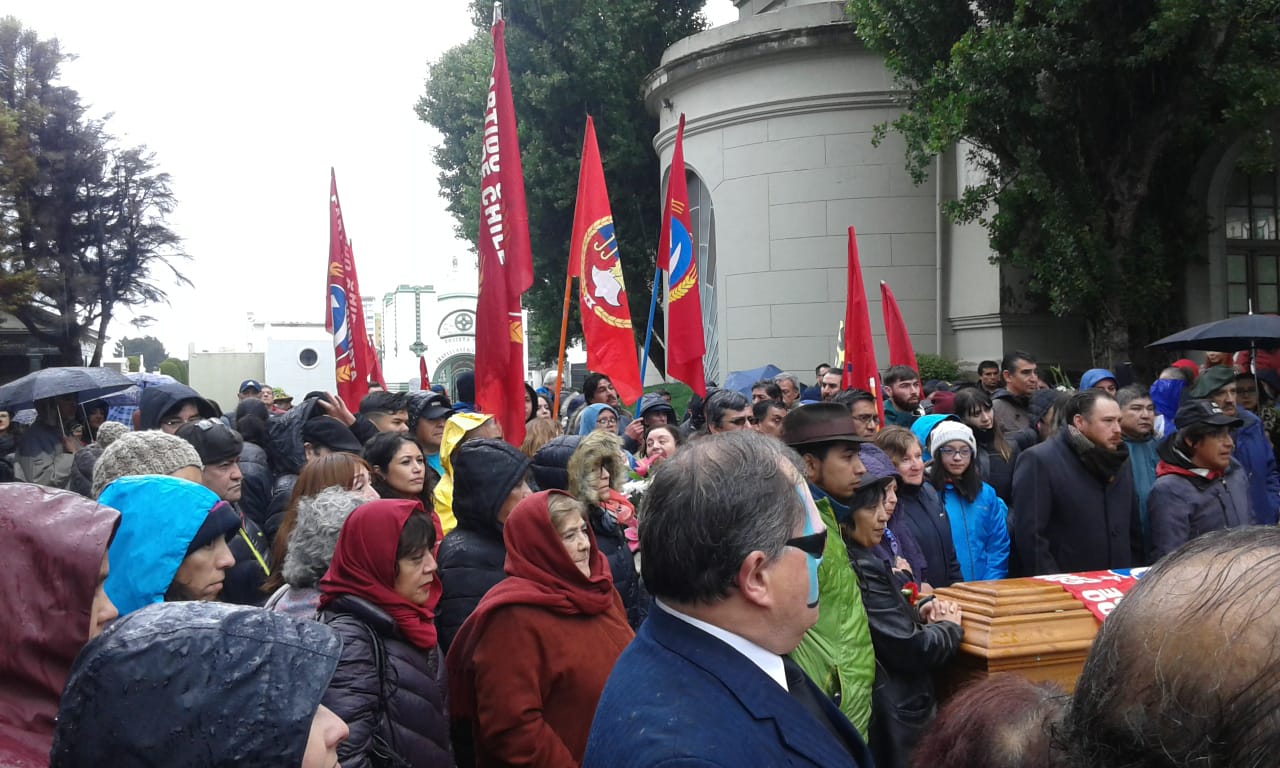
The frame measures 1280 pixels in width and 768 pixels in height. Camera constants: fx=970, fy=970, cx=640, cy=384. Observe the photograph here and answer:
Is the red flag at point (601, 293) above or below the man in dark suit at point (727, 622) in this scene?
above

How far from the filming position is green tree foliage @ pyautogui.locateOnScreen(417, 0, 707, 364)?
68.2 ft

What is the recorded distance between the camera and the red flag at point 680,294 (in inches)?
296

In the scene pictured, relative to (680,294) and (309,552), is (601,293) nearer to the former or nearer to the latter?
(680,294)

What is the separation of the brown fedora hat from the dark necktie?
71.2 inches

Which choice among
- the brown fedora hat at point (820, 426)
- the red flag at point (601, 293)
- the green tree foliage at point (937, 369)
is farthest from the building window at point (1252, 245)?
the brown fedora hat at point (820, 426)

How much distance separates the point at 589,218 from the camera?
24.7ft

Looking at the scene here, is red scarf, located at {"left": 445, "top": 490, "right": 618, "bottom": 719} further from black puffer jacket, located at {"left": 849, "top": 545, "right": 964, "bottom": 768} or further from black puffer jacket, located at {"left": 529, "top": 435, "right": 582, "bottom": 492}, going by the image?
black puffer jacket, located at {"left": 529, "top": 435, "right": 582, "bottom": 492}

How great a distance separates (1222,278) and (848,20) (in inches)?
276

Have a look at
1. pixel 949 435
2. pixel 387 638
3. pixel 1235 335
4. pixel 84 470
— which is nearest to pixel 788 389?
pixel 1235 335

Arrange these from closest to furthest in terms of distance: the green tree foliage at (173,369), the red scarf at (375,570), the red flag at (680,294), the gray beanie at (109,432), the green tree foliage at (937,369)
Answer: the red scarf at (375,570) < the gray beanie at (109,432) < the red flag at (680,294) < the green tree foliage at (937,369) < the green tree foliage at (173,369)

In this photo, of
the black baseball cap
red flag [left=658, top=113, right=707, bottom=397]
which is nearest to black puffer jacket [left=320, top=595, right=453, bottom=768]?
the black baseball cap

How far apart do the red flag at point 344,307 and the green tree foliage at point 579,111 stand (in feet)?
38.6

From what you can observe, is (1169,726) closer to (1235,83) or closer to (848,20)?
(1235,83)

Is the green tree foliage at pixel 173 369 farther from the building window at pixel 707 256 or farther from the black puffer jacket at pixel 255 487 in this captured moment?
the black puffer jacket at pixel 255 487
